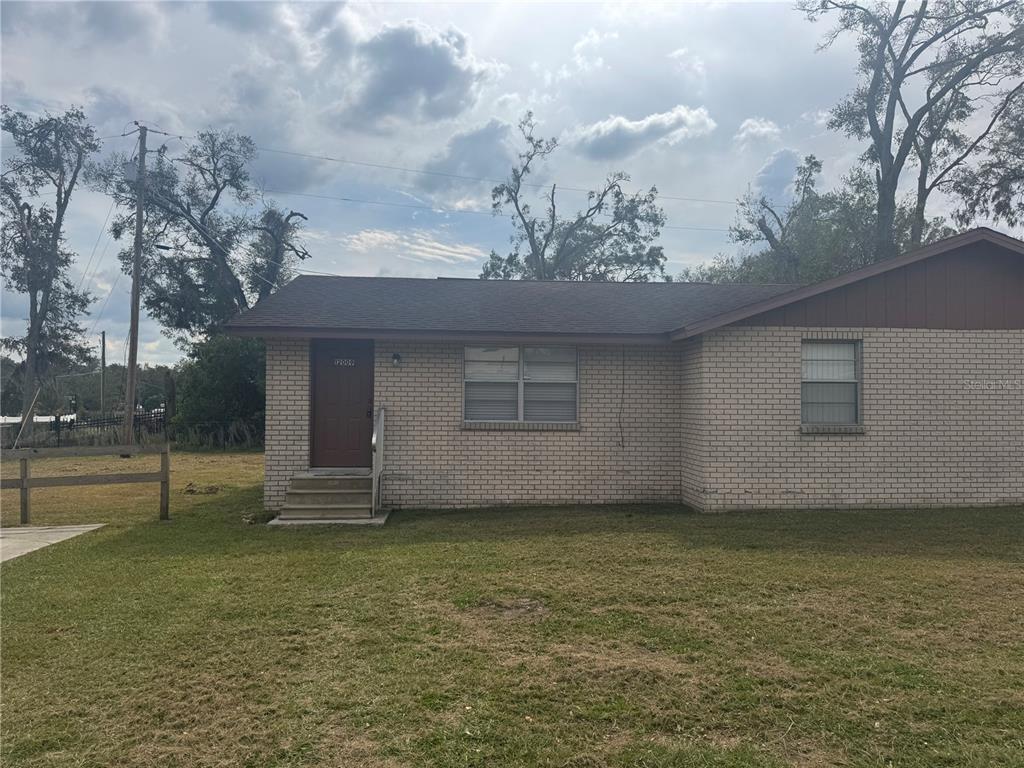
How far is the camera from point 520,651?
4.15 m

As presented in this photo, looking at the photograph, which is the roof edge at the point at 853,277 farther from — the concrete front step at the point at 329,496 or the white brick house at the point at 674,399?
the concrete front step at the point at 329,496

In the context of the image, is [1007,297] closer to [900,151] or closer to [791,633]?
[791,633]

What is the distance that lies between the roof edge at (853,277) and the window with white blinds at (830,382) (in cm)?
83

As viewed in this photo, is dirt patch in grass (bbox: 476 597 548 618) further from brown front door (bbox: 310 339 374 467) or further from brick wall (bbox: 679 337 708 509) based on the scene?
brown front door (bbox: 310 339 374 467)

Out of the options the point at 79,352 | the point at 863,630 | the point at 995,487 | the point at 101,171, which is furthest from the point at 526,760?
the point at 79,352

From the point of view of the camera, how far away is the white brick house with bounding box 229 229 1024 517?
9.19 m

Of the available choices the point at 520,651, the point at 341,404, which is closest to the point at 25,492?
the point at 341,404

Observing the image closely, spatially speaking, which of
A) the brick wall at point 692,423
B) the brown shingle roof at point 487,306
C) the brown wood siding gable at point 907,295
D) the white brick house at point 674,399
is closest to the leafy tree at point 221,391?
the brown shingle roof at point 487,306

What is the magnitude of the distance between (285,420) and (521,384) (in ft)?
12.1

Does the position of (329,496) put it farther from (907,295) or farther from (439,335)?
(907,295)

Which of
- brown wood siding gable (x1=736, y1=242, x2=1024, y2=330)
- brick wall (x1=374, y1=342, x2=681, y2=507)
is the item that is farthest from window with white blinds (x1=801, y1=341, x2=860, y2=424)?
brick wall (x1=374, y1=342, x2=681, y2=507)

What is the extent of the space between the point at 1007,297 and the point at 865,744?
892cm

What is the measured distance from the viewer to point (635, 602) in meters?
5.11

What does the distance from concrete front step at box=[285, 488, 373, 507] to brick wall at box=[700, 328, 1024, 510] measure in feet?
16.2
